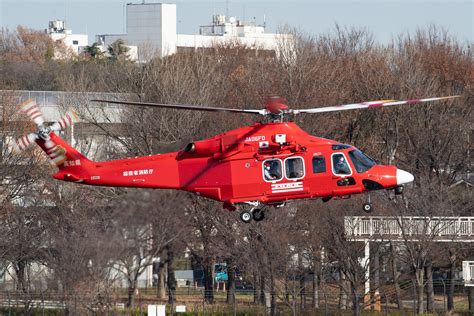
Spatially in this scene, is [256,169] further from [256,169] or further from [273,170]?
[273,170]

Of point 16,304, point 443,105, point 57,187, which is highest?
point 443,105

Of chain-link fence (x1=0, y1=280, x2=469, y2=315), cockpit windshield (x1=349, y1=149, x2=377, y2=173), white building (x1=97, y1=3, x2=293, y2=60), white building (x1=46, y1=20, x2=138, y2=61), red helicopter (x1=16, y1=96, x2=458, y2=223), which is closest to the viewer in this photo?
red helicopter (x1=16, y1=96, x2=458, y2=223)

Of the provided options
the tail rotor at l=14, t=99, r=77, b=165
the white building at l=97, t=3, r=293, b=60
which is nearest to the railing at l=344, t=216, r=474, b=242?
the tail rotor at l=14, t=99, r=77, b=165

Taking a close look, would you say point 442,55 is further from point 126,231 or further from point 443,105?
point 126,231

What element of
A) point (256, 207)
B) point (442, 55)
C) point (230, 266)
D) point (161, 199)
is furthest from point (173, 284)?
point (442, 55)

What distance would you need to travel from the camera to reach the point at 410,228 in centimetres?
5109

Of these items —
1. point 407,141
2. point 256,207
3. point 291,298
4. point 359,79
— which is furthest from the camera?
point 359,79

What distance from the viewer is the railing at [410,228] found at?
49969 millimetres

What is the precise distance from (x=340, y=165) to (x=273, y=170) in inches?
70.8

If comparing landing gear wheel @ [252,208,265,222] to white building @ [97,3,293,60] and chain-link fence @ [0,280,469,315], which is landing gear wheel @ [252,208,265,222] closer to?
chain-link fence @ [0,280,469,315]

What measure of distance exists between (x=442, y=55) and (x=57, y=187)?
96.9 ft

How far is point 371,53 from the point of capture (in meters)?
75.5

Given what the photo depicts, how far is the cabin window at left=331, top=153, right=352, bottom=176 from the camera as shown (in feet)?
120

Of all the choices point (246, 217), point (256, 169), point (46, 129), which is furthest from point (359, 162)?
point (46, 129)
